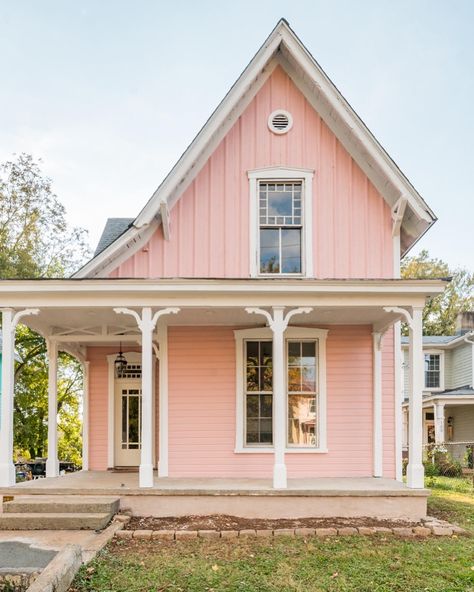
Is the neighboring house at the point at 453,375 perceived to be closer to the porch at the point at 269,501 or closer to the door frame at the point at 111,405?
the door frame at the point at 111,405

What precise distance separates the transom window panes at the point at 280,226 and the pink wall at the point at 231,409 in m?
1.38

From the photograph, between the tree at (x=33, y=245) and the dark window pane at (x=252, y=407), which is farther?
the tree at (x=33, y=245)

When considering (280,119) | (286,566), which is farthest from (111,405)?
(280,119)

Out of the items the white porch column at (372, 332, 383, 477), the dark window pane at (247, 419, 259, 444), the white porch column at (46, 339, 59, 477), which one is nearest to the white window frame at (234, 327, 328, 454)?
the dark window pane at (247, 419, 259, 444)

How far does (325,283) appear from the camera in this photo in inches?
332

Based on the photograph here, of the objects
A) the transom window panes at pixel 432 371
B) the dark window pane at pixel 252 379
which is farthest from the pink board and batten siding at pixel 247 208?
the transom window panes at pixel 432 371

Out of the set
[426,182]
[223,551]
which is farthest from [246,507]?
[426,182]

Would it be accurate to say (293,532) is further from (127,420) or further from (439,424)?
(439,424)

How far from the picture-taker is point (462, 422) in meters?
23.7

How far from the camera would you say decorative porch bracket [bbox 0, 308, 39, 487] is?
825 centimetres

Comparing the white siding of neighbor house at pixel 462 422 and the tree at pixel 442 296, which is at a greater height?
the tree at pixel 442 296

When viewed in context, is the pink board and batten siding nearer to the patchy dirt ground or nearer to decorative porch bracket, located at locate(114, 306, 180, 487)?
decorative porch bracket, located at locate(114, 306, 180, 487)

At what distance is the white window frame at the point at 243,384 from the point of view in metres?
9.81

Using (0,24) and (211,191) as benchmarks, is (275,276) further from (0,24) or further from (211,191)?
(0,24)
